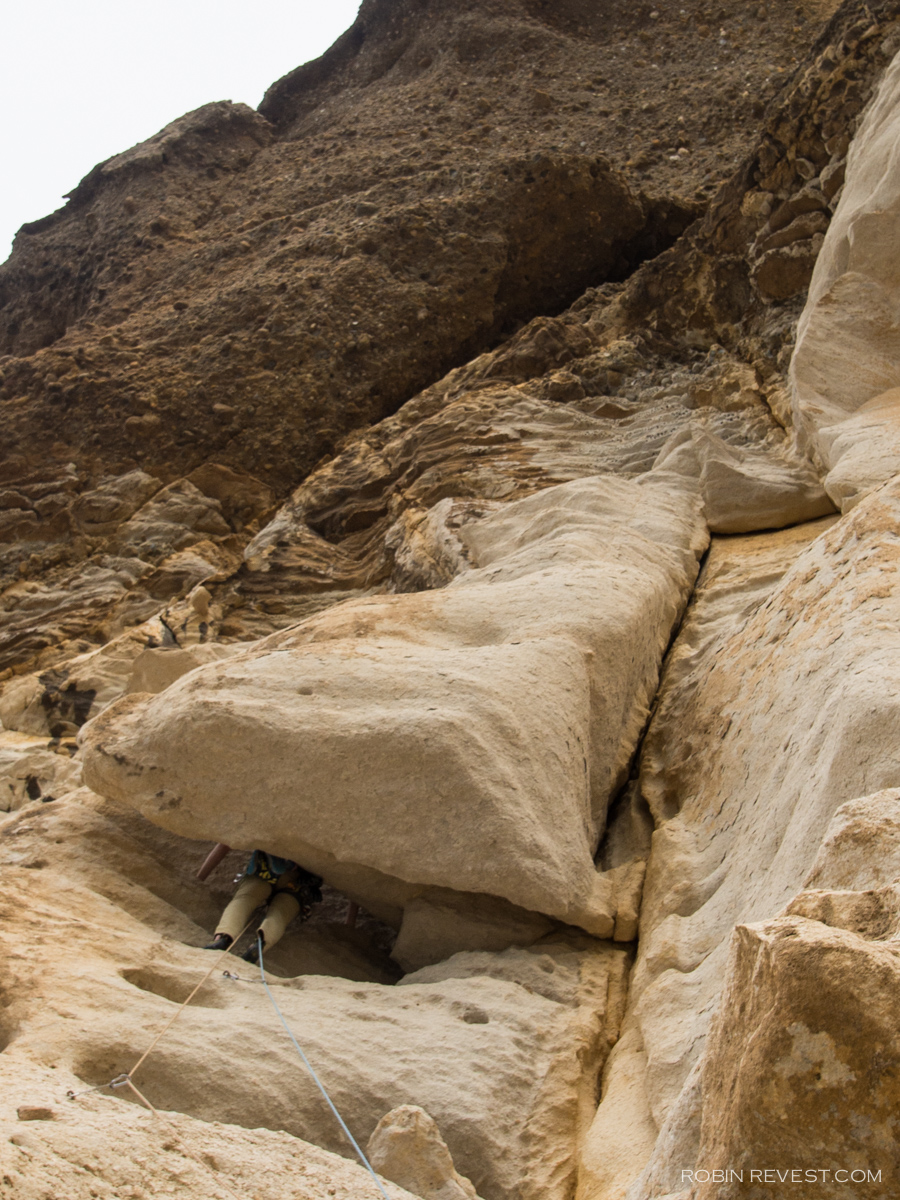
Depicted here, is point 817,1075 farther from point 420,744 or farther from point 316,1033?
point 420,744

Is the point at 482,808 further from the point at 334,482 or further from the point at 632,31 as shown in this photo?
the point at 632,31

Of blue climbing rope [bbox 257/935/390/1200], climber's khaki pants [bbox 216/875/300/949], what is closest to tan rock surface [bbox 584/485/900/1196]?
blue climbing rope [bbox 257/935/390/1200]

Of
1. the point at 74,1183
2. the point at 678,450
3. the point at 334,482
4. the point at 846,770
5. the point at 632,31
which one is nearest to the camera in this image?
the point at 74,1183

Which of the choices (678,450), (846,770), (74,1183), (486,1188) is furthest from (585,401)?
(74,1183)

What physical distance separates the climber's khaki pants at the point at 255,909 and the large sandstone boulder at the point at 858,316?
3.72 meters

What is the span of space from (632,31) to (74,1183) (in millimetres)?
17768

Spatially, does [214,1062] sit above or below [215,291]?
below

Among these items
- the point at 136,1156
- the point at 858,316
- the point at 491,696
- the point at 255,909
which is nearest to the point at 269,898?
the point at 255,909

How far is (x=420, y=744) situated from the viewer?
3238 millimetres

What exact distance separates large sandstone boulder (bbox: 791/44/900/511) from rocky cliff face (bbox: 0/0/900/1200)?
1.0 inches

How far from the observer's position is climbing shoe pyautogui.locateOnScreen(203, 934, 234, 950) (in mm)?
3357

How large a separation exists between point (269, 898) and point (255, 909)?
2.7 inches

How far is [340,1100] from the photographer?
8.26 feet

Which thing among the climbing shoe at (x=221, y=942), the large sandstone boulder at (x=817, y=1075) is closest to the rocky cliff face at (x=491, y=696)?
the large sandstone boulder at (x=817, y=1075)
